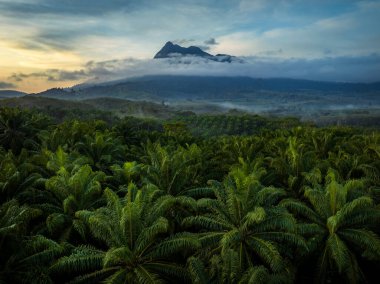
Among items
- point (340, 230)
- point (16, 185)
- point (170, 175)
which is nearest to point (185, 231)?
point (170, 175)

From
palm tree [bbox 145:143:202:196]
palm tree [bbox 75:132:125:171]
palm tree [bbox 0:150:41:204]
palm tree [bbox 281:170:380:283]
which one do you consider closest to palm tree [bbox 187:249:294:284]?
palm tree [bbox 281:170:380:283]

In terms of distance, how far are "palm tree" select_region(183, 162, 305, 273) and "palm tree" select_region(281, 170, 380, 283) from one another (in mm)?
1216

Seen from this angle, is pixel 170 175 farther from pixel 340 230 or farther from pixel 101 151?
pixel 101 151

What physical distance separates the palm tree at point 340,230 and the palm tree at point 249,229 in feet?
3.99

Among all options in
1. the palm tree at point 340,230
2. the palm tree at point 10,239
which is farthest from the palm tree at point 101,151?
the palm tree at point 340,230

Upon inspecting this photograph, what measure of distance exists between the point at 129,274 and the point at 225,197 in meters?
7.38

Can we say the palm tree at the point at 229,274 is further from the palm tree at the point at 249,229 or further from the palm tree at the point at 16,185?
the palm tree at the point at 16,185

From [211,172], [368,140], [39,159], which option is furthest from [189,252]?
[368,140]

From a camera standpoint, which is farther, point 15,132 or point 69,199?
point 15,132

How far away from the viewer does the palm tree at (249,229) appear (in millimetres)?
17553

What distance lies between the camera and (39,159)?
32969mm

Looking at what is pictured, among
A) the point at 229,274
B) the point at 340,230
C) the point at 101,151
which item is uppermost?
the point at 101,151

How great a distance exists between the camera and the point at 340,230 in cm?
1934

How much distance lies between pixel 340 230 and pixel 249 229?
464cm
